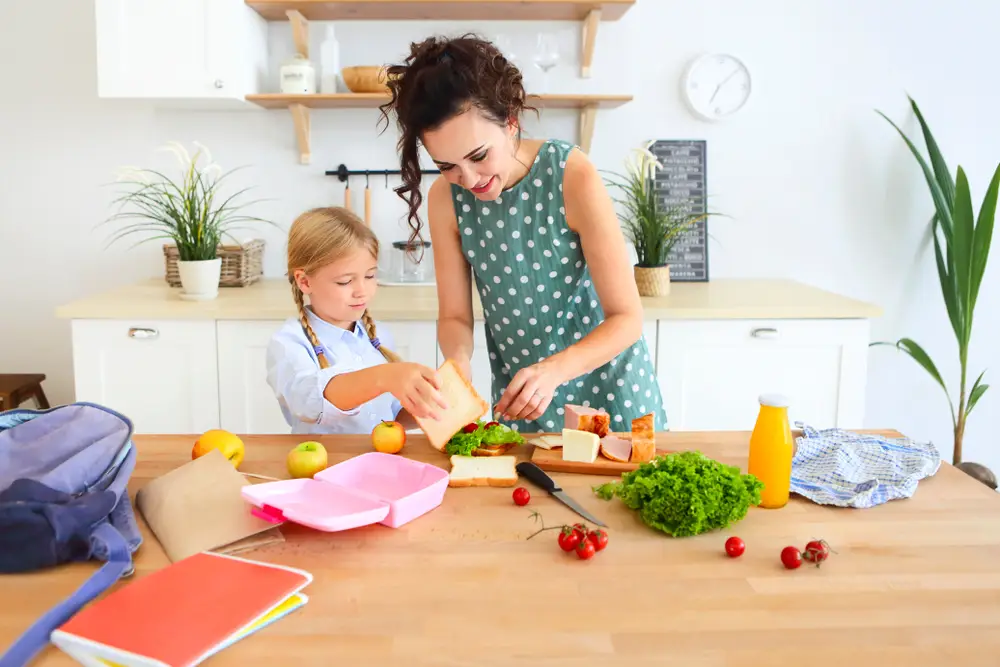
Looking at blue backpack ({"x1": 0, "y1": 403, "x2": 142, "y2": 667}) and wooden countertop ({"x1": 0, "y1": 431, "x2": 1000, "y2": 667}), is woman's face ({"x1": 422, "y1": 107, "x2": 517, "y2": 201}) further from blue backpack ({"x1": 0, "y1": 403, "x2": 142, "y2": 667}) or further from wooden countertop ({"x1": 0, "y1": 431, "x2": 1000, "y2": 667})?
blue backpack ({"x1": 0, "y1": 403, "x2": 142, "y2": 667})

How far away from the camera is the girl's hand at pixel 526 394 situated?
4.83 ft

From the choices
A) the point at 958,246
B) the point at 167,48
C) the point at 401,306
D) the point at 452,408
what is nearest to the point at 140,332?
the point at 401,306

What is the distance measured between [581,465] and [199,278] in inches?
71.5

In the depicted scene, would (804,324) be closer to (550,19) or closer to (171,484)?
(550,19)

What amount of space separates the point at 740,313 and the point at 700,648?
1943mm

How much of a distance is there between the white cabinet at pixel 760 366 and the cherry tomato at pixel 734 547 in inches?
64.8

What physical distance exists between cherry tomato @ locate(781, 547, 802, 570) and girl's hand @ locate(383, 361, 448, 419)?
0.60m

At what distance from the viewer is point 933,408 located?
136 inches

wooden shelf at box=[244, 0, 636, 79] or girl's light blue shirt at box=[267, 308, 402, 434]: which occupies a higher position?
wooden shelf at box=[244, 0, 636, 79]

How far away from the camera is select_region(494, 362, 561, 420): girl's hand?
1.47 metres

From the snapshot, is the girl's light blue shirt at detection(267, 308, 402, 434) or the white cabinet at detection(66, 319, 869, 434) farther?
the white cabinet at detection(66, 319, 869, 434)

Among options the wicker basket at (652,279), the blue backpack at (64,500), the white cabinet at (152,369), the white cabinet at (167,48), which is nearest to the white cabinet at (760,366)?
the wicker basket at (652,279)

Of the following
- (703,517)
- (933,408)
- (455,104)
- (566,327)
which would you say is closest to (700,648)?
(703,517)

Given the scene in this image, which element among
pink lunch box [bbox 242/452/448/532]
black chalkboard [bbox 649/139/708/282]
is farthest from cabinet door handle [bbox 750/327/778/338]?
pink lunch box [bbox 242/452/448/532]
